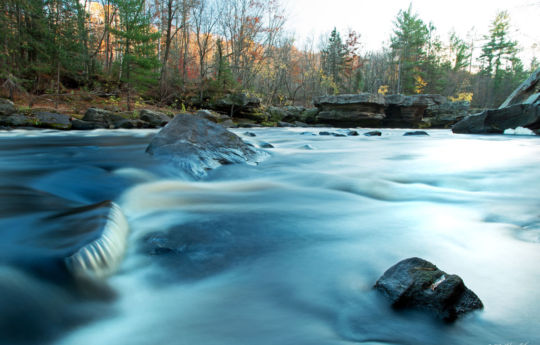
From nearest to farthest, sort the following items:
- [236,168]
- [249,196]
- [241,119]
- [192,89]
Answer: [249,196]
[236,168]
[241,119]
[192,89]

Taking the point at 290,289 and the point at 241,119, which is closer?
the point at 290,289

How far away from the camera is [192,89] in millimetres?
23500

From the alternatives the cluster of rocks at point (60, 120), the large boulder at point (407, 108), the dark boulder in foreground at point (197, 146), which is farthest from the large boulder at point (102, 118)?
the large boulder at point (407, 108)

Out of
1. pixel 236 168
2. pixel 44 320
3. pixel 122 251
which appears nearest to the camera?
pixel 44 320

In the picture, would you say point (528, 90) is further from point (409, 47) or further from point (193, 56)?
point (409, 47)

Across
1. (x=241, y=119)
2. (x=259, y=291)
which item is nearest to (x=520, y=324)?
(x=259, y=291)

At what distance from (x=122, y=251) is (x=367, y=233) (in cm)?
168

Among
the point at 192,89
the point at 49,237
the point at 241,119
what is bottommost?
the point at 49,237

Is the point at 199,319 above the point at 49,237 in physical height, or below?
below

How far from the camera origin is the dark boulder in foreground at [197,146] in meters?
4.25

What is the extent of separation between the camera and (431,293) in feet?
4.25

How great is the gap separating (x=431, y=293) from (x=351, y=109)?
69.9ft

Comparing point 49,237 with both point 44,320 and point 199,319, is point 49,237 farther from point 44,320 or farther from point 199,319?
point 199,319

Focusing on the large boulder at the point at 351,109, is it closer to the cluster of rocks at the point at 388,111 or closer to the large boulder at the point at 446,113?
the cluster of rocks at the point at 388,111
